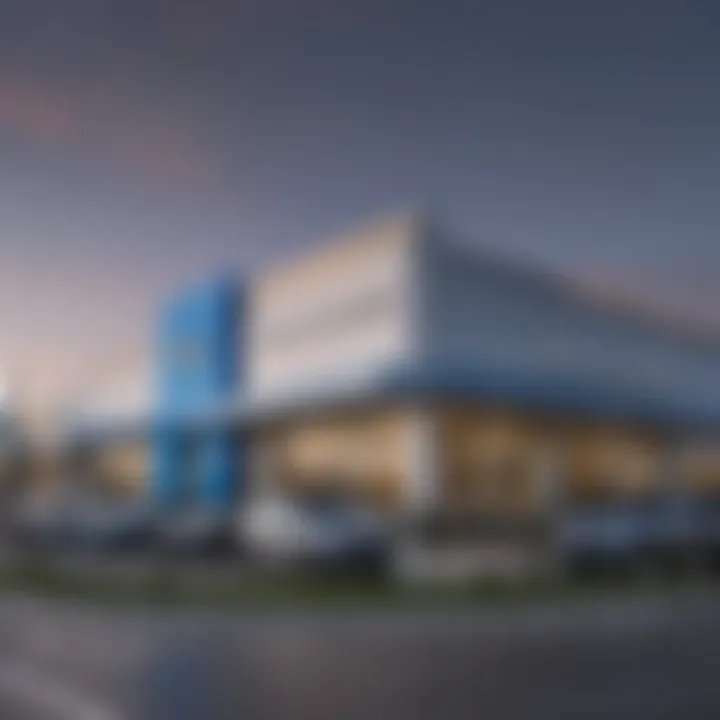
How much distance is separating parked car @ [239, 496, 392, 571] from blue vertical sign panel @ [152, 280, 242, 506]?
18019 millimetres

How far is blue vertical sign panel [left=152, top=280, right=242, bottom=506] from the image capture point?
41344 millimetres

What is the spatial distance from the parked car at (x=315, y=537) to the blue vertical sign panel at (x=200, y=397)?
18.0m

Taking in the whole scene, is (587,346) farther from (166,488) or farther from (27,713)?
(27,713)

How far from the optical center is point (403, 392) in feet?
109

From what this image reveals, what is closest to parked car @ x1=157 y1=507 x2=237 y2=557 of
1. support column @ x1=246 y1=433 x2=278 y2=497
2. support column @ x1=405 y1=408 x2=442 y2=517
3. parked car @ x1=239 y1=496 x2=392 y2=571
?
parked car @ x1=239 y1=496 x2=392 y2=571

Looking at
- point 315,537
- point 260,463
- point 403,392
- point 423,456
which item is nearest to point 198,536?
point 315,537

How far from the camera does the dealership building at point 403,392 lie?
115ft

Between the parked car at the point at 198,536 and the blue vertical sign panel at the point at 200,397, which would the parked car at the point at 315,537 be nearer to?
the parked car at the point at 198,536

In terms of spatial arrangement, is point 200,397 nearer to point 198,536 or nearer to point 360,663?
point 198,536

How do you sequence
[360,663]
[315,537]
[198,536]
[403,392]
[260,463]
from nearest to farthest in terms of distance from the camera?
1. [360,663]
2. [315,537]
3. [198,536]
4. [403,392]
5. [260,463]

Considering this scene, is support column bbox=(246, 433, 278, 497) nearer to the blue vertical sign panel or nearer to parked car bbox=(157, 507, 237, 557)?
the blue vertical sign panel

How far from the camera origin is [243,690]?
28.8ft

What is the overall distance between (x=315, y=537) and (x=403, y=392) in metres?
12.9

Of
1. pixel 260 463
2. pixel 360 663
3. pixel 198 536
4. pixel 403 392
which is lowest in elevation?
pixel 360 663
